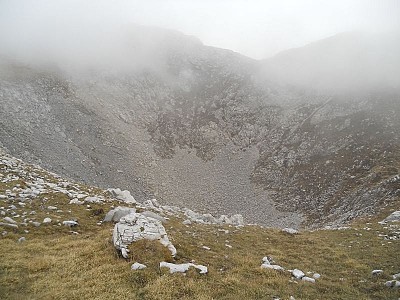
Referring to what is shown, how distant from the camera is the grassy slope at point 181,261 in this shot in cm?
1355

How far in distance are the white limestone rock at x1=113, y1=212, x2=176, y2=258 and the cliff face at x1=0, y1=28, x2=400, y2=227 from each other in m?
41.8

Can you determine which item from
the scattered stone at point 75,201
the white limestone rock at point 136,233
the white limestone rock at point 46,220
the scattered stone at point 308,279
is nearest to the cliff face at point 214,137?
the scattered stone at point 75,201

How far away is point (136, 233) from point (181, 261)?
309 centimetres

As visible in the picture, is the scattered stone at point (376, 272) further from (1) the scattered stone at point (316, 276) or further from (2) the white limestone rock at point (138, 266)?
(2) the white limestone rock at point (138, 266)

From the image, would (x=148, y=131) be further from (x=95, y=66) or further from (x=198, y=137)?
(x=95, y=66)

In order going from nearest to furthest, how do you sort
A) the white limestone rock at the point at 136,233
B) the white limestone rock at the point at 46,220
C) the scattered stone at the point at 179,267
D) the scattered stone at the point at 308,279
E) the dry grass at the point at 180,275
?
the dry grass at the point at 180,275
the scattered stone at the point at 179,267
the scattered stone at the point at 308,279
the white limestone rock at the point at 136,233
the white limestone rock at the point at 46,220

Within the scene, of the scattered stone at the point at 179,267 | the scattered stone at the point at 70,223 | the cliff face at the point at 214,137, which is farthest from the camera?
the cliff face at the point at 214,137

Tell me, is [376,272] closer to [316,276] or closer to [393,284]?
[393,284]

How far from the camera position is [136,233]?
58.5 ft

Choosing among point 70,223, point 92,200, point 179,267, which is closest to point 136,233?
point 179,267

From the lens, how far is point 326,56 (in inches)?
4963

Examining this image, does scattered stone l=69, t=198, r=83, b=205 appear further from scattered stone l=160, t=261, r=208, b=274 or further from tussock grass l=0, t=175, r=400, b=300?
scattered stone l=160, t=261, r=208, b=274

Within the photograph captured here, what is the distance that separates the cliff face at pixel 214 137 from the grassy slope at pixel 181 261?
3331cm

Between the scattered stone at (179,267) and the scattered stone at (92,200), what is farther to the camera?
the scattered stone at (92,200)
